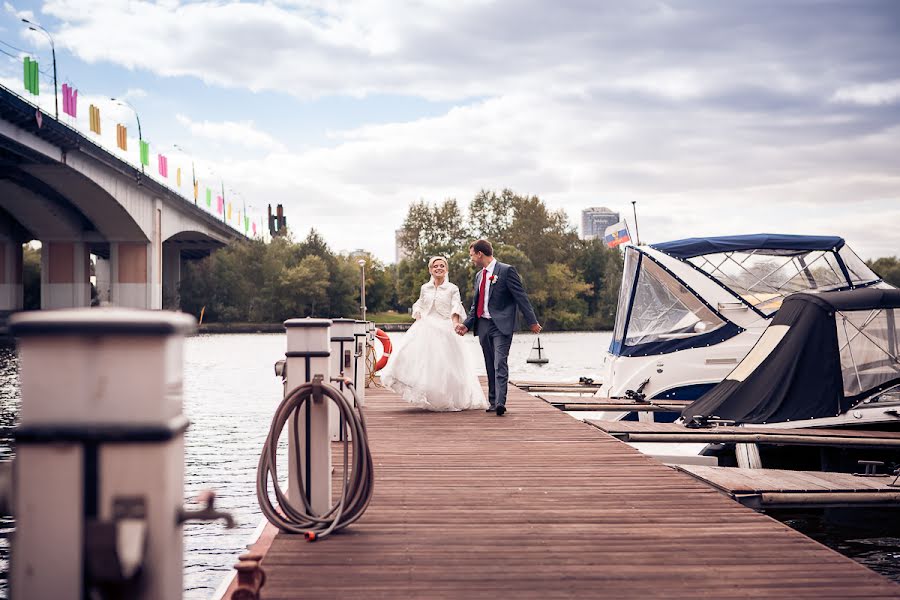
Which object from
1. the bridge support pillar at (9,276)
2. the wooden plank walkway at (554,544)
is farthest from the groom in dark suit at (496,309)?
the bridge support pillar at (9,276)

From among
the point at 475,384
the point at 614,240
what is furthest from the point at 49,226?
the point at 475,384

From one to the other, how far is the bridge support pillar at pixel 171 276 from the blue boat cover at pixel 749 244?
74930 mm

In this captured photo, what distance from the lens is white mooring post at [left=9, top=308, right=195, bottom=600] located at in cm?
203

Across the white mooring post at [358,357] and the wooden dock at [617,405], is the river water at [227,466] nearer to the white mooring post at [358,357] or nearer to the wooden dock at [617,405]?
the white mooring post at [358,357]

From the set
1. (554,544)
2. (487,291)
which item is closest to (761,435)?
(487,291)

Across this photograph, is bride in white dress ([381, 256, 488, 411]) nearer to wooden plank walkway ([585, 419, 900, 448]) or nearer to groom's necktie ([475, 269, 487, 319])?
groom's necktie ([475, 269, 487, 319])

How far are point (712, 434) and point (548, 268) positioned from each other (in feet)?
273

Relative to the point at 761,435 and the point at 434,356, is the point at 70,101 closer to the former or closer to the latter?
the point at 434,356

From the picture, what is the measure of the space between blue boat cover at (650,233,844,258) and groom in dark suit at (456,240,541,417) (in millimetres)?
4942

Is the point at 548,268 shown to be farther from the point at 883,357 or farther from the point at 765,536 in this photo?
the point at 765,536

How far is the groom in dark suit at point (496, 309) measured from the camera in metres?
10.6

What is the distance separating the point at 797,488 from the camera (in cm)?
684

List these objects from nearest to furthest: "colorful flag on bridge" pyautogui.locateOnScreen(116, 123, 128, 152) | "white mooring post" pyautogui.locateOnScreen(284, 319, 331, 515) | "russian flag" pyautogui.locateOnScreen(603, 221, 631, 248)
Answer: "white mooring post" pyautogui.locateOnScreen(284, 319, 331, 515), "russian flag" pyautogui.locateOnScreen(603, 221, 631, 248), "colorful flag on bridge" pyautogui.locateOnScreen(116, 123, 128, 152)

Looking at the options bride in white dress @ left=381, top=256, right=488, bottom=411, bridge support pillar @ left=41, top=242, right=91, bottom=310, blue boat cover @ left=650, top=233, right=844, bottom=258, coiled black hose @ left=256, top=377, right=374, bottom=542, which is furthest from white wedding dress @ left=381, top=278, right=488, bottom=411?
bridge support pillar @ left=41, top=242, right=91, bottom=310
